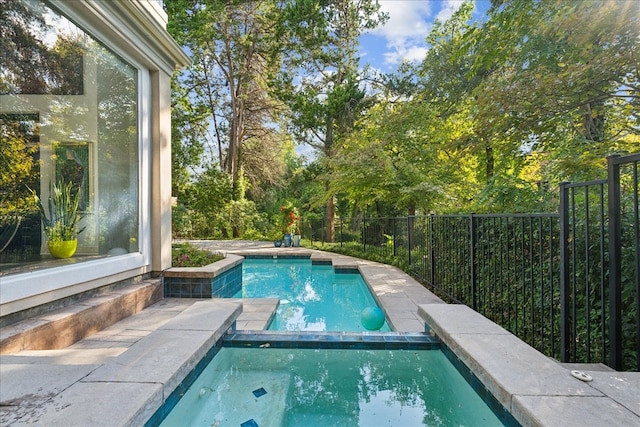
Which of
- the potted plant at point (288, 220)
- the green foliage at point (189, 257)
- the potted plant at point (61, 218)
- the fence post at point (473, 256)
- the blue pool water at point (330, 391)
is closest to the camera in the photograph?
the blue pool water at point (330, 391)

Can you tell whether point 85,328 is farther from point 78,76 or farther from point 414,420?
point 78,76

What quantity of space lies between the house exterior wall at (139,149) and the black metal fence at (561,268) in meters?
3.71

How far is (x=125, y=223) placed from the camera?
3896 mm

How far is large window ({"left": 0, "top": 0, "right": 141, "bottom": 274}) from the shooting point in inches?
127

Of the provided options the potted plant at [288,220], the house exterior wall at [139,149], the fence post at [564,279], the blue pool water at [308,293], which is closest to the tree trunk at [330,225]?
the potted plant at [288,220]

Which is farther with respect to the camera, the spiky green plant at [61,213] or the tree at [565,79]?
the tree at [565,79]

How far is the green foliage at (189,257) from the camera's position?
4641 mm

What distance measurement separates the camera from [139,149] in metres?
3.95

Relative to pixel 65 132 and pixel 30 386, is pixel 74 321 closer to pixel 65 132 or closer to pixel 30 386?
pixel 30 386

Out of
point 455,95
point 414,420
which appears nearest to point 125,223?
point 414,420

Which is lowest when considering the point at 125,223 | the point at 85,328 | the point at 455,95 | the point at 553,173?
the point at 85,328

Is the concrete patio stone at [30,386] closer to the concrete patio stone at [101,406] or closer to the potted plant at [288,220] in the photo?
the concrete patio stone at [101,406]

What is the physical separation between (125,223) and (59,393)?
272 centimetres

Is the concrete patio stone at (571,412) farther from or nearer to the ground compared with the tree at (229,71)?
nearer to the ground
